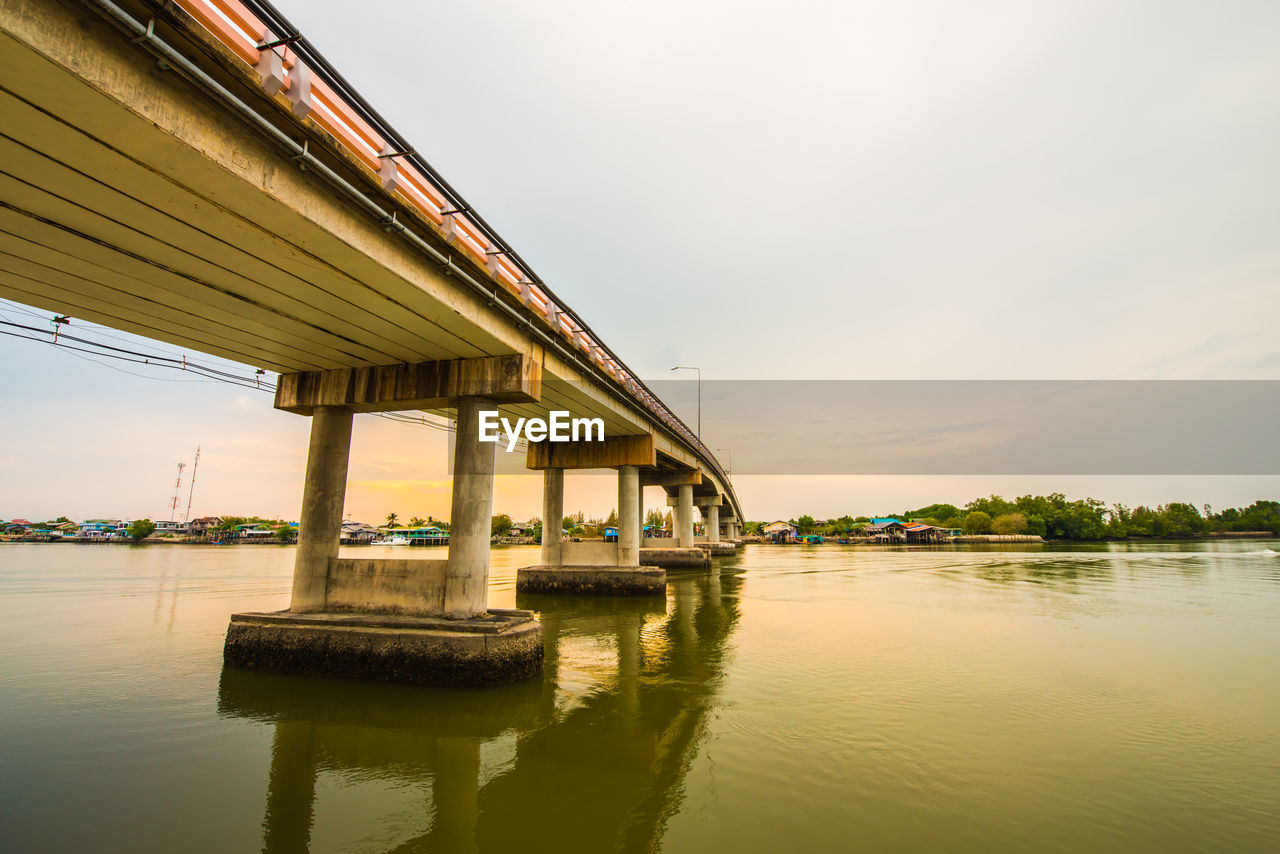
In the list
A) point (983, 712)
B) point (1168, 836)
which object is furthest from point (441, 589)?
point (1168, 836)

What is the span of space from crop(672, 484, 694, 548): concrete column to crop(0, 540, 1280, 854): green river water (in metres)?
29.1

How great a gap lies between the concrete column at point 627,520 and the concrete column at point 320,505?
15.3 metres

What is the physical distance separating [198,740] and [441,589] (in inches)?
169

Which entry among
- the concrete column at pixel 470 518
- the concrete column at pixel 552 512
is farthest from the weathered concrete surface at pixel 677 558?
the concrete column at pixel 470 518

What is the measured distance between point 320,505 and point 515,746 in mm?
7696

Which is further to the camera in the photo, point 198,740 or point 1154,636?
point 1154,636

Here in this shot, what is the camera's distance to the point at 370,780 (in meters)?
6.45

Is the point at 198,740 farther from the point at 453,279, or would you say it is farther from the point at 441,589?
the point at 453,279

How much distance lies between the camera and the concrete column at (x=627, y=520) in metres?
26.1

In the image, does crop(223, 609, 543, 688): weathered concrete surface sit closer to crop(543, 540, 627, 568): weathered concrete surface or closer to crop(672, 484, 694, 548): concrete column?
crop(543, 540, 627, 568): weathered concrete surface

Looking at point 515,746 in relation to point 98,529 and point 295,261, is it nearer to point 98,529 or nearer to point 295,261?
point 295,261

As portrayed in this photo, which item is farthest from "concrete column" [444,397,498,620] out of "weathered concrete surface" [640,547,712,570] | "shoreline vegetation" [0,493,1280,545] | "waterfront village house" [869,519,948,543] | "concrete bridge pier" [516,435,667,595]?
"waterfront village house" [869,519,948,543]

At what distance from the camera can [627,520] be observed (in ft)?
86.8

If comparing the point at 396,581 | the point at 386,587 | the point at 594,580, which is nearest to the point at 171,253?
the point at 396,581
